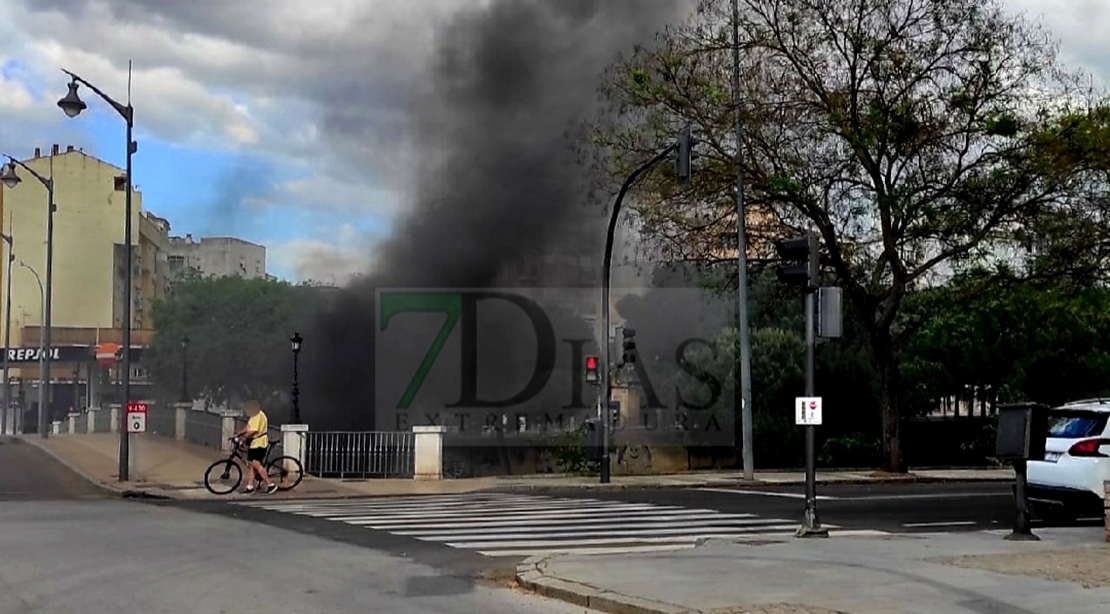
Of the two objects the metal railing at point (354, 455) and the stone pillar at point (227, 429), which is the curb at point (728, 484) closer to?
the metal railing at point (354, 455)

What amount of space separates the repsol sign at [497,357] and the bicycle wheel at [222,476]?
14916 mm

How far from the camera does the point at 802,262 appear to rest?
12750mm

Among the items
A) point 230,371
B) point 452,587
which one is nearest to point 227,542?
point 452,587

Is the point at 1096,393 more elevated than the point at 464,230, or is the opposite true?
the point at 464,230

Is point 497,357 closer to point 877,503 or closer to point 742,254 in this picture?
point 742,254

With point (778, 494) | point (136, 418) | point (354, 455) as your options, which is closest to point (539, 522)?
point (778, 494)

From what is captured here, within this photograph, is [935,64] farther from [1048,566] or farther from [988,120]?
[1048,566]

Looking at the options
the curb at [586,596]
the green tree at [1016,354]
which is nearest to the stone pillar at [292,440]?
the curb at [586,596]

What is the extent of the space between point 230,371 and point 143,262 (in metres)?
27.3

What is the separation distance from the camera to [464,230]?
36.4 m

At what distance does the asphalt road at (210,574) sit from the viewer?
8.45m

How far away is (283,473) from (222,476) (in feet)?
3.44

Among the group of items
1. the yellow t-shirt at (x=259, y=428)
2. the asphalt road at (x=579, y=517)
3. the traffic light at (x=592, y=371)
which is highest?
the traffic light at (x=592, y=371)

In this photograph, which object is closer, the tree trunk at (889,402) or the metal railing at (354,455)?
the metal railing at (354,455)
